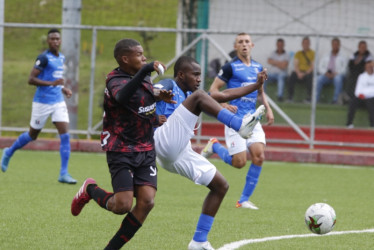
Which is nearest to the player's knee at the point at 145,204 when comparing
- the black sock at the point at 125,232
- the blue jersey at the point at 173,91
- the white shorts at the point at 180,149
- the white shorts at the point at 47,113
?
the black sock at the point at 125,232

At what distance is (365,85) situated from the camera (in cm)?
1590

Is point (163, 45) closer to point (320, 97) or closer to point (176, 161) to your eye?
point (320, 97)

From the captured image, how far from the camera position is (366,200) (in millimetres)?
10680

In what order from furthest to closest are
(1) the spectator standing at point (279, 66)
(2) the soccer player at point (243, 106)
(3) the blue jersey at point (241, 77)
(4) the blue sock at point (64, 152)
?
(1) the spectator standing at point (279, 66) → (4) the blue sock at point (64, 152) → (3) the blue jersey at point (241, 77) → (2) the soccer player at point (243, 106)

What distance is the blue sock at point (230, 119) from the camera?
249 inches

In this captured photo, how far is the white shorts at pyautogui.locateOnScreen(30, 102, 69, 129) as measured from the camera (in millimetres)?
11578

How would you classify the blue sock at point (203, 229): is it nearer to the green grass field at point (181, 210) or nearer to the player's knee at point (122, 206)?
the green grass field at point (181, 210)

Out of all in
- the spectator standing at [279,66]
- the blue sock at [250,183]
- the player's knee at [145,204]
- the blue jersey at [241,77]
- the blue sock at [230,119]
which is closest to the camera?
the blue sock at [230,119]

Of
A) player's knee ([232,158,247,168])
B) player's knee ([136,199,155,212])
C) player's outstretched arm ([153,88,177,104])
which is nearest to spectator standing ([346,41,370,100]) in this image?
player's knee ([232,158,247,168])

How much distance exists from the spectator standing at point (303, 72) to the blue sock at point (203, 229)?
978 centimetres

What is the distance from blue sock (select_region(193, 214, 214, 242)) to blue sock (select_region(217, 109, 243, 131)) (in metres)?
1.02

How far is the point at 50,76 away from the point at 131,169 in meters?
5.50

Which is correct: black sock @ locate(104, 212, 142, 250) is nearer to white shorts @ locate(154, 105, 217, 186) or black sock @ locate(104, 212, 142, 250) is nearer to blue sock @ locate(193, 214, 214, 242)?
blue sock @ locate(193, 214, 214, 242)

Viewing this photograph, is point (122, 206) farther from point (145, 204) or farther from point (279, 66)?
point (279, 66)
